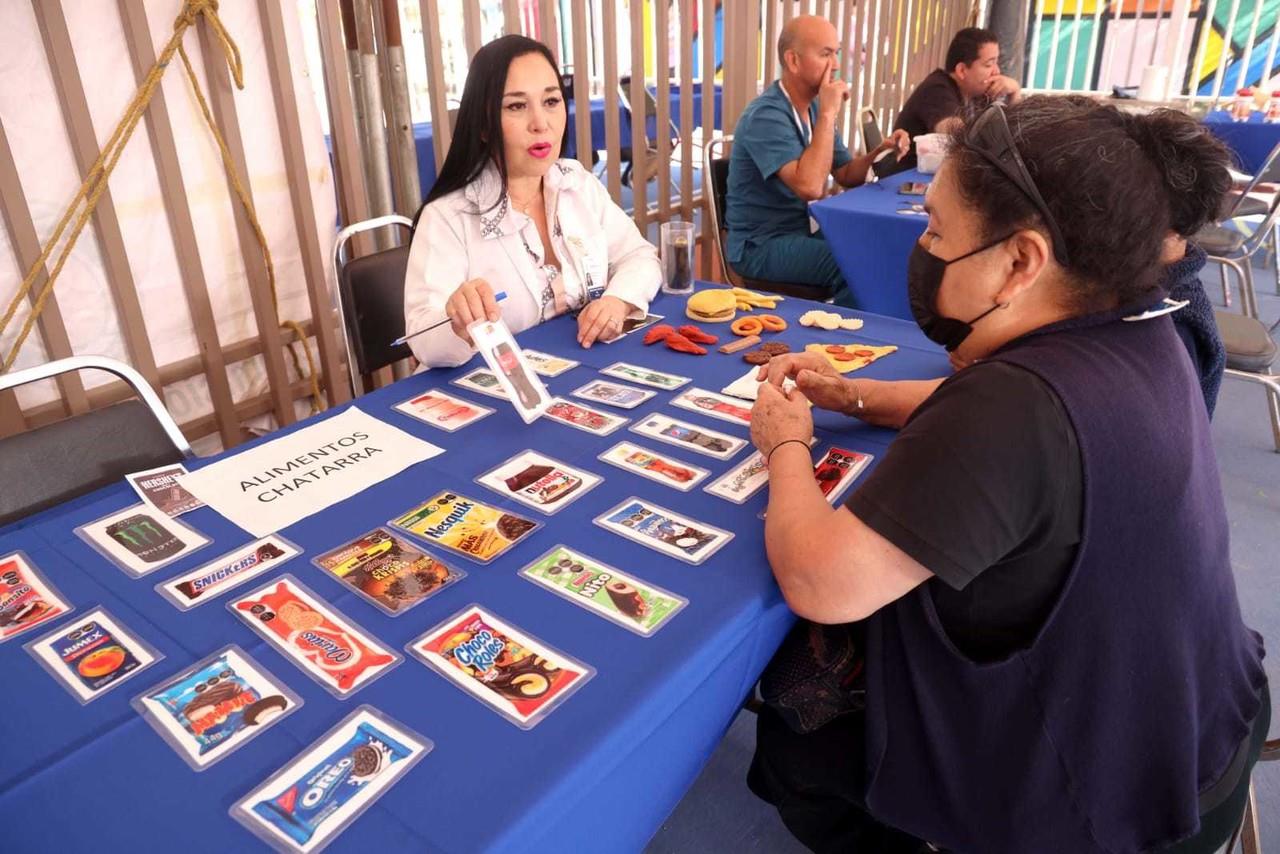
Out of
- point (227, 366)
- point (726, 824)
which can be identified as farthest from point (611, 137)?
point (726, 824)

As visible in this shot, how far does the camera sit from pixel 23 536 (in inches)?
43.7

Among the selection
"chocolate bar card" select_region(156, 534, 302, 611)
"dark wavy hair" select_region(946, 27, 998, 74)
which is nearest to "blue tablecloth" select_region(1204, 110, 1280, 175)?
"dark wavy hair" select_region(946, 27, 998, 74)

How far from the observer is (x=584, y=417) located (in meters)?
1.42

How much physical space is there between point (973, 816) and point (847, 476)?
1.55 ft

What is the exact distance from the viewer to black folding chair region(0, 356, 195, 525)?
1256mm

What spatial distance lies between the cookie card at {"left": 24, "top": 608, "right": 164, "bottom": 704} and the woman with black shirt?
723mm

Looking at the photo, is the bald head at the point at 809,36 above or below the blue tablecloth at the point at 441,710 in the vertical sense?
above

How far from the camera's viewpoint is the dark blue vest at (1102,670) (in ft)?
2.74

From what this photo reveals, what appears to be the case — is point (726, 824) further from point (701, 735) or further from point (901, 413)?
point (901, 413)

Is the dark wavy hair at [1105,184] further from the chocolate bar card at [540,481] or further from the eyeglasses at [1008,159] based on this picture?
the chocolate bar card at [540,481]

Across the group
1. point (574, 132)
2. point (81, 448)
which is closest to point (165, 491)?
point (81, 448)

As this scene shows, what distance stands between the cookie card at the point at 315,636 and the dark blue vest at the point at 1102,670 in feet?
1.96

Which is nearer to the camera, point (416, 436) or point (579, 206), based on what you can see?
point (416, 436)

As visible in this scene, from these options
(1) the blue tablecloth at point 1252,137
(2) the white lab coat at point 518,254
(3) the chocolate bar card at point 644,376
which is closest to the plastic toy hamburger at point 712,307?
(2) the white lab coat at point 518,254
